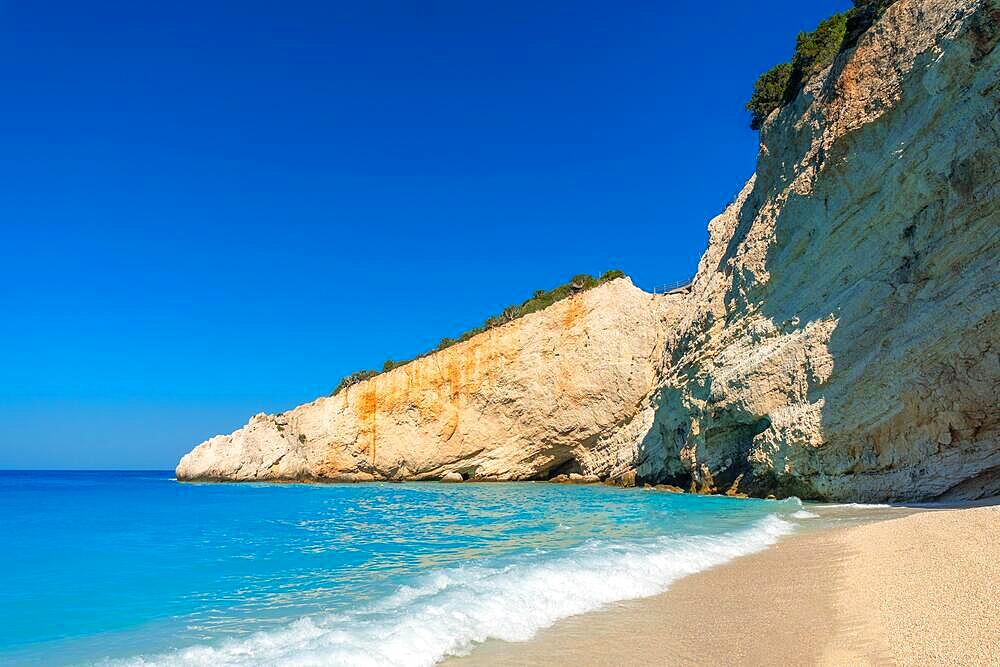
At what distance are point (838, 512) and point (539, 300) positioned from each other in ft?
86.6

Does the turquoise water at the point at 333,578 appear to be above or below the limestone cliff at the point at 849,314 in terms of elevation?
below

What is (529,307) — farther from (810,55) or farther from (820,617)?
(820,617)

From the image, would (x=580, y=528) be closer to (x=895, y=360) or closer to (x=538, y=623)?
(x=538, y=623)

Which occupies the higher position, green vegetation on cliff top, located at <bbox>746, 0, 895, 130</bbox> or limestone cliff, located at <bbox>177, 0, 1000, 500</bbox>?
green vegetation on cliff top, located at <bbox>746, 0, 895, 130</bbox>

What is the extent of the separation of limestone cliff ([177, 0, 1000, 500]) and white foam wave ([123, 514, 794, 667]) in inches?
319

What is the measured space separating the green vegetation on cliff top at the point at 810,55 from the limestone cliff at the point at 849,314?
112 cm

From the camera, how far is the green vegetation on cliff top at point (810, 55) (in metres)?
18.9

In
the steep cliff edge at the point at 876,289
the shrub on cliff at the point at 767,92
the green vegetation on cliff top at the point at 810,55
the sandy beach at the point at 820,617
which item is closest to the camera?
the sandy beach at the point at 820,617

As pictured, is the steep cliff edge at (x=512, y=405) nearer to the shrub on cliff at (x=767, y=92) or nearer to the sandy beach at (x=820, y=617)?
the shrub on cliff at (x=767, y=92)

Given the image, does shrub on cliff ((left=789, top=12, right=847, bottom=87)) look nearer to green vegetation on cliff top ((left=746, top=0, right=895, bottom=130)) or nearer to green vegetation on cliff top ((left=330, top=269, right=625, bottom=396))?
green vegetation on cliff top ((left=746, top=0, right=895, bottom=130))

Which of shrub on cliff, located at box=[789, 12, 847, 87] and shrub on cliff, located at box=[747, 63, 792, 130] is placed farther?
shrub on cliff, located at box=[747, 63, 792, 130]

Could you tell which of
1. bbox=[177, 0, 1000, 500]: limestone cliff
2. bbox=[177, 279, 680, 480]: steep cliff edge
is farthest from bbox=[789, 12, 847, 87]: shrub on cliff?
bbox=[177, 279, 680, 480]: steep cliff edge

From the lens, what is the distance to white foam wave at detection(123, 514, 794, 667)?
487 cm

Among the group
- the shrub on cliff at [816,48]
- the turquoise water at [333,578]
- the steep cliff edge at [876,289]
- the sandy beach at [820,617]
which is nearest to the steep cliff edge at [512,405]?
the steep cliff edge at [876,289]
